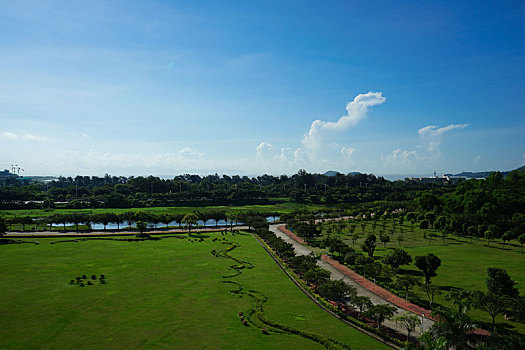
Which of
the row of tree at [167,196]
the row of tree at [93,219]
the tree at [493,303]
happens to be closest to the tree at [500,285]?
the tree at [493,303]

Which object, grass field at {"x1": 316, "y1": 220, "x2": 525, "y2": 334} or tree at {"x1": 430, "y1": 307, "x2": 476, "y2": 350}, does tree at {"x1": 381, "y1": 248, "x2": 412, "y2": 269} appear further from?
tree at {"x1": 430, "y1": 307, "x2": 476, "y2": 350}

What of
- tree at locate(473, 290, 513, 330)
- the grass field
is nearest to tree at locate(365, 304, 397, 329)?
tree at locate(473, 290, 513, 330)

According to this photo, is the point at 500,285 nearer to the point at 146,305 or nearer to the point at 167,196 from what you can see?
the point at 146,305

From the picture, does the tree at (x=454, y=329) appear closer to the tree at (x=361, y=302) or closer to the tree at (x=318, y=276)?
the tree at (x=361, y=302)

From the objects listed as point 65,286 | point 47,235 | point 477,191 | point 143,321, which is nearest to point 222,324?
point 143,321

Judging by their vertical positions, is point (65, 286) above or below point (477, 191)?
below

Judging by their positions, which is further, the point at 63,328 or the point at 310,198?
the point at 310,198

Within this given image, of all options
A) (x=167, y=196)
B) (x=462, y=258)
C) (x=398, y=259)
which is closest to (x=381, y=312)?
(x=398, y=259)

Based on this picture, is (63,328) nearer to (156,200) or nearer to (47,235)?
(47,235)
